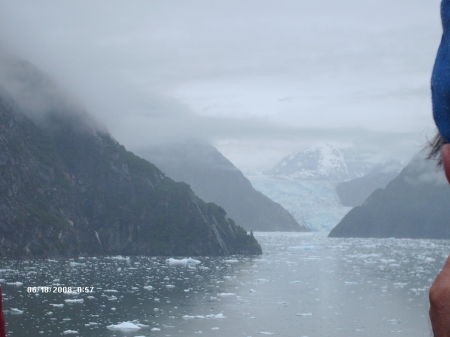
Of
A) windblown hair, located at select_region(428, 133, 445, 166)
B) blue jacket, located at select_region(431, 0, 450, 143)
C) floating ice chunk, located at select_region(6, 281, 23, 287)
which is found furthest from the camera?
floating ice chunk, located at select_region(6, 281, 23, 287)

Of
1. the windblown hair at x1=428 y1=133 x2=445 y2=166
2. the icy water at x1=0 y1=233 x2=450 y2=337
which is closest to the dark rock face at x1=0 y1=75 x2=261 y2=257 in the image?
the icy water at x1=0 y1=233 x2=450 y2=337

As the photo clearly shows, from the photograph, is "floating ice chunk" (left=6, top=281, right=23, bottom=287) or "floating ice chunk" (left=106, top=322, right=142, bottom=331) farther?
"floating ice chunk" (left=6, top=281, right=23, bottom=287)

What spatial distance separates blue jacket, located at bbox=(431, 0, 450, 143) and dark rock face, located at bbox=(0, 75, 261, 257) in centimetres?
12433

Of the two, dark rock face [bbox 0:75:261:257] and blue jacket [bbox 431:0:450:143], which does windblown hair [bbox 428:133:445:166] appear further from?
dark rock face [bbox 0:75:261:257]

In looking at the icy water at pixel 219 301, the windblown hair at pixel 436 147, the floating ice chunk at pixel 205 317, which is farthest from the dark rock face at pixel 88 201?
the windblown hair at pixel 436 147

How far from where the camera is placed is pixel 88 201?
149875 millimetres

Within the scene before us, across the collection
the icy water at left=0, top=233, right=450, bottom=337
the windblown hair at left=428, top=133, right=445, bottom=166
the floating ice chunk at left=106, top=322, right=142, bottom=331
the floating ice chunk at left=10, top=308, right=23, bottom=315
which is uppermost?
the windblown hair at left=428, top=133, right=445, bottom=166

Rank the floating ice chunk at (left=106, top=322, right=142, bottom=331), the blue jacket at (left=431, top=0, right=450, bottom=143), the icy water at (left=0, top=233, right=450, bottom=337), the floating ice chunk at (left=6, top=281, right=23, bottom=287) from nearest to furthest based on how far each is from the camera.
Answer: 1. the blue jacket at (left=431, top=0, right=450, bottom=143)
2. the floating ice chunk at (left=106, top=322, right=142, bottom=331)
3. the icy water at (left=0, top=233, right=450, bottom=337)
4. the floating ice chunk at (left=6, top=281, right=23, bottom=287)

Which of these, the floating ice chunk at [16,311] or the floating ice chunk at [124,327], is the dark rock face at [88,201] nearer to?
the floating ice chunk at [16,311]

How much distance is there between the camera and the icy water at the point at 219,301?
47656mm

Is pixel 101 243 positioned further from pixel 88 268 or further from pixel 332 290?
pixel 332 290

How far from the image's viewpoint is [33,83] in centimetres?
17312

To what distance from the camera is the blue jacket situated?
1993 millimetres

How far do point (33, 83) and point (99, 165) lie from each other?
1328 inches
